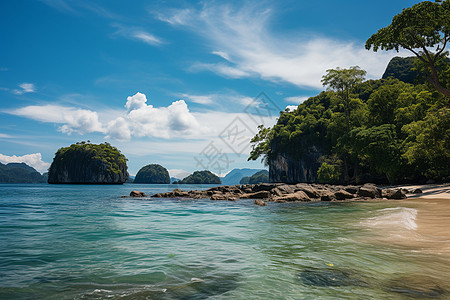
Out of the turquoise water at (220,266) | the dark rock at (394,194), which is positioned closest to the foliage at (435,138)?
the dark rock at (394,194)

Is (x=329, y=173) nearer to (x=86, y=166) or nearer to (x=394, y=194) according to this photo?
(x=394, y=194)

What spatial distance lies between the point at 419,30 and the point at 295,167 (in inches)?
2270

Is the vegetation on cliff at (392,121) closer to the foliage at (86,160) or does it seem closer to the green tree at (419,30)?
the green tree at (419,30)

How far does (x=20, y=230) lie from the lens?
10.6 m

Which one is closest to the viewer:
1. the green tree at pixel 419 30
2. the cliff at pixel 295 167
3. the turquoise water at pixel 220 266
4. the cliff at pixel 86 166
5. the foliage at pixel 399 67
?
the turquoise water at pixel 220 266

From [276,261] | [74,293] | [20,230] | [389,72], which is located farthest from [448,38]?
[389,72]

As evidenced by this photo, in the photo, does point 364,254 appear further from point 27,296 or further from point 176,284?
point 27,296

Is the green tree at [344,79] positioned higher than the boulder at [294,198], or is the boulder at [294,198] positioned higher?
the green tree at [344,79]

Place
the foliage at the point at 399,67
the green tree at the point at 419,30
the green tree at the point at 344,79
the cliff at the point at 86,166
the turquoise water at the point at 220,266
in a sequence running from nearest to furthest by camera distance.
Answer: the turquoise water at the point at 220,266 < the green tree at the point at 419,30 < the green tree at the point at 344,79 < the foliage at the point at 399,67 < the cliff at the point at 86,166

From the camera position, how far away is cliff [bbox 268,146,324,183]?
70062 mm

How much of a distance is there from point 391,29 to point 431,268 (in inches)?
960

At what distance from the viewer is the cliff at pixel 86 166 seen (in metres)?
144

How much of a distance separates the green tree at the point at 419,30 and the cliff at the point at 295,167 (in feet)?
140

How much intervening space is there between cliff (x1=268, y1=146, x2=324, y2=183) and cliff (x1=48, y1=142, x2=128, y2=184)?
98458 millimetres
